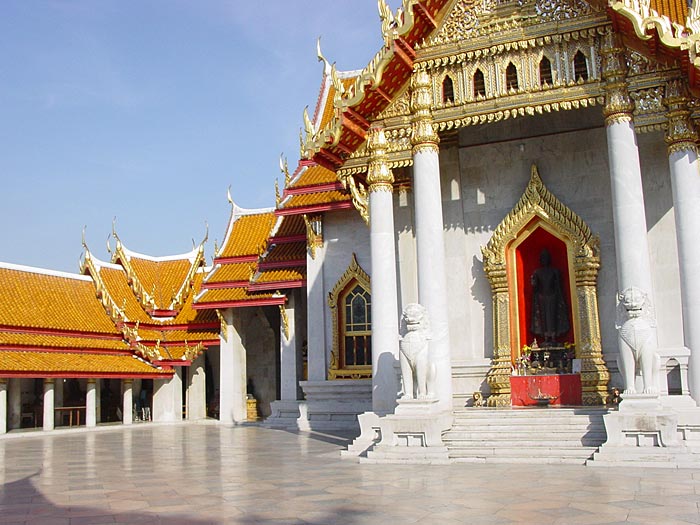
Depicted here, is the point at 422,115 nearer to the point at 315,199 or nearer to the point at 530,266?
the point at 530,266

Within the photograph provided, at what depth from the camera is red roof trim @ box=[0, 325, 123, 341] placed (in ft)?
68.0

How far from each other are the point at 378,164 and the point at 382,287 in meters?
2.08

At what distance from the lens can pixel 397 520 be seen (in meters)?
6.62

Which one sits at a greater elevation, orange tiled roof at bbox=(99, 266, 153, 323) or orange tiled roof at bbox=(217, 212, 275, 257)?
orange tiled roof at bbox=(217, 212, 275, 257)

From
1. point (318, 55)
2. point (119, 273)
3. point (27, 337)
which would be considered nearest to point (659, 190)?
point (318, 55)

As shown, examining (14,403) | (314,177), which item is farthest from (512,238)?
(14,403)

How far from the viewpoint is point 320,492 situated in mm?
8227

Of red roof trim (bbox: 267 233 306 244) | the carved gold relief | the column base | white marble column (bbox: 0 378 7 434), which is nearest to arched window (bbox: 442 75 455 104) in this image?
the carved gold relief

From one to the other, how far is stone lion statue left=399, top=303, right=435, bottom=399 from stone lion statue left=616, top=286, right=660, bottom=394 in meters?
2.63

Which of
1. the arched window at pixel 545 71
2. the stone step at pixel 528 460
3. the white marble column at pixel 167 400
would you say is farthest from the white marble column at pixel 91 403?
the arched window at pixel 545 71

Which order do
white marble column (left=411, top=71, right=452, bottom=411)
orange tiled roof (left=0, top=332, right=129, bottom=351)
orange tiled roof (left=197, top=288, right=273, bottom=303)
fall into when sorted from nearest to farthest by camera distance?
white marble column (left=411, top=71, right=452, bottom=411)
orange tiled roof (left=0, top=332, right=129, bottom=351)
orange tiled roof (left=197, top=288, right=273, bottom=303)

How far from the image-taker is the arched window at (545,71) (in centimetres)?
1212

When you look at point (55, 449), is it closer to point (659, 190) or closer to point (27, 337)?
point (27, 337)

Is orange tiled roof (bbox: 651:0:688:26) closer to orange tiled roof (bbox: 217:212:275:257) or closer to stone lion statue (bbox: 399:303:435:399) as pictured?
stone lion statue (bbox: 399:303:435:399)
